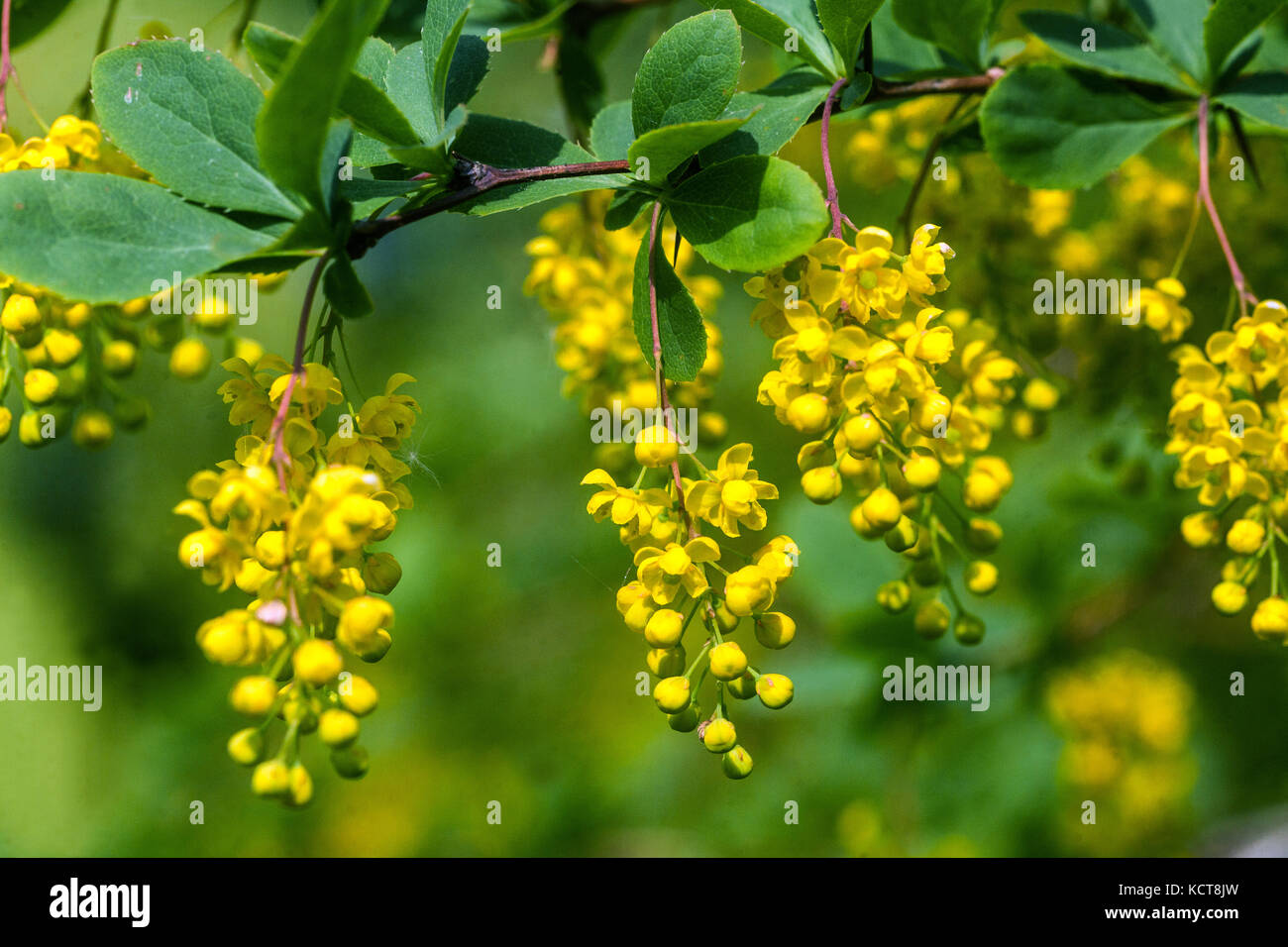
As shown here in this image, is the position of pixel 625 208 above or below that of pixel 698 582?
above

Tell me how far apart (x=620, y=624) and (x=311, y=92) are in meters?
2.87

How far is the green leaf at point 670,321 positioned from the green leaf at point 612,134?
0.45 feet

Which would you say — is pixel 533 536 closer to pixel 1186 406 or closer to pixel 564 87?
pixel 564 87

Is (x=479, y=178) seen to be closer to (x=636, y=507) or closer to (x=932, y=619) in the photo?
(x=636, y=507)

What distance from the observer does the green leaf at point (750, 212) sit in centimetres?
92

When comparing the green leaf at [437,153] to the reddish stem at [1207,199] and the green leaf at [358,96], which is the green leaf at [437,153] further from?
the reddish stem at [1207,199]

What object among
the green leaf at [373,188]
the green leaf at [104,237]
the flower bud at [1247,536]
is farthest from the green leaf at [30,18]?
the flower bud at [1247,536]

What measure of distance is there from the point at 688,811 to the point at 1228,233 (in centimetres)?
222

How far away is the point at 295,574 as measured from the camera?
0.85 meters

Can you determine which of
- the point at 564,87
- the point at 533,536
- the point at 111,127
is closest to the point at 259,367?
the point at 111,127

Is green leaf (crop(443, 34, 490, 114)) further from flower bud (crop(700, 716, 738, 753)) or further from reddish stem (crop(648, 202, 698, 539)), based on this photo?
flower bud (crop(700, 716, 738, 753))

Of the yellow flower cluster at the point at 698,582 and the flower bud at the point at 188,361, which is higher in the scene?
the flower bud at the point at 188,361

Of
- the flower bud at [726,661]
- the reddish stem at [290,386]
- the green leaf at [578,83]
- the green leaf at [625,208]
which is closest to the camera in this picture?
the reddish stem at [290,386]

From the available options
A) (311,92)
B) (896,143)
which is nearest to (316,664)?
(311,92)
